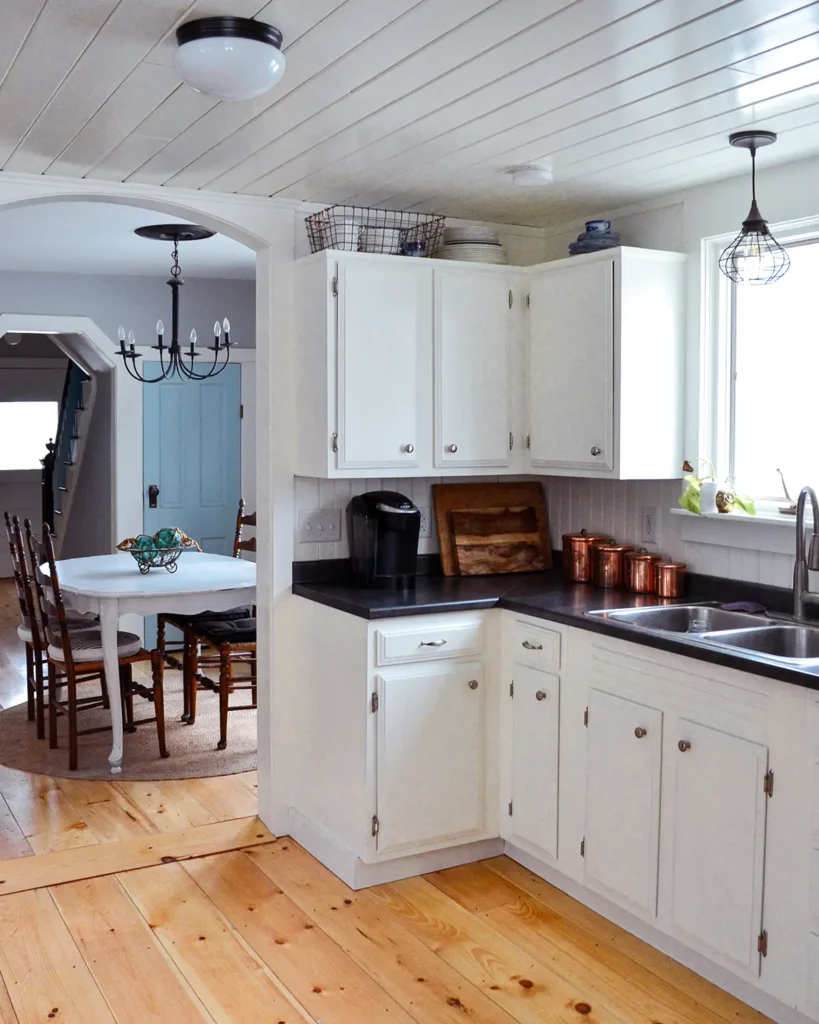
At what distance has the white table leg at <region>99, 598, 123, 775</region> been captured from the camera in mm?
4617

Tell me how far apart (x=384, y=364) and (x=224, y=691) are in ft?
6.74

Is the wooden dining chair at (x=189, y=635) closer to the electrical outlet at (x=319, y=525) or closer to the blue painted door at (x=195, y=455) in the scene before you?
the electrical outlet at (x=319, y=525)

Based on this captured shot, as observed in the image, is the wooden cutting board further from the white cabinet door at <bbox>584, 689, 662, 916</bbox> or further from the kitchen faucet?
the kitchen faucet

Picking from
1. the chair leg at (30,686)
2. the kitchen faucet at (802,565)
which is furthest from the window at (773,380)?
the chair leg at (30,686)

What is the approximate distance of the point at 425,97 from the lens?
2568mm

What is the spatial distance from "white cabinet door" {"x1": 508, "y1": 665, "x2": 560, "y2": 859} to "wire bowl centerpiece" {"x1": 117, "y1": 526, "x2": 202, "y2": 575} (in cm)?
232

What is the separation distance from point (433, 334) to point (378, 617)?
1.04 m

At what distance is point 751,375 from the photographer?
11.4 feet

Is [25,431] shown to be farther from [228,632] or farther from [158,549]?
[228,632]

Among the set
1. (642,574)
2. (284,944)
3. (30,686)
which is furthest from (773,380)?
(30,686)

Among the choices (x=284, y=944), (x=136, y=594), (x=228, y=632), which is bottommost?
(x=284, y=944)

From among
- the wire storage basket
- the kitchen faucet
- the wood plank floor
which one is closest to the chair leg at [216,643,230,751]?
the wood plank floor

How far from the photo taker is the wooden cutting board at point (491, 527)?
3.97m

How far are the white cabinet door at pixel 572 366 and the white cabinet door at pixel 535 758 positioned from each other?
2.57ft
